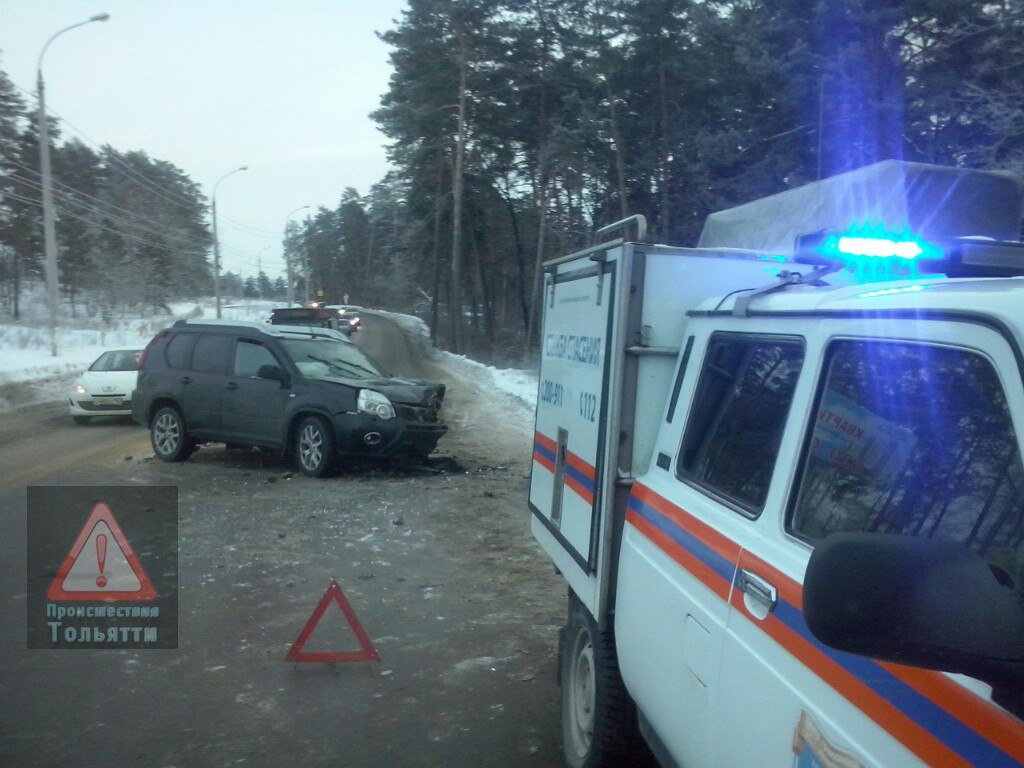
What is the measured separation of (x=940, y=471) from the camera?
6.42ft

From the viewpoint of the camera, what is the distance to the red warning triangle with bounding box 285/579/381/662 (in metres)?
5.34

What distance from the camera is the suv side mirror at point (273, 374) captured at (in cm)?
1150

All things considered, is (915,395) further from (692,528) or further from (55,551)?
(55,551)

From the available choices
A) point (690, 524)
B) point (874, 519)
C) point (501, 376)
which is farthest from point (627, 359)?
point (501, 376)

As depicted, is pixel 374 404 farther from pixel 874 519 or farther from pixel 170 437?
pixel 874 519

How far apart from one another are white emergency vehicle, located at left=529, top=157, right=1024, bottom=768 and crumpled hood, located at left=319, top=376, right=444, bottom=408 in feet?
22.2

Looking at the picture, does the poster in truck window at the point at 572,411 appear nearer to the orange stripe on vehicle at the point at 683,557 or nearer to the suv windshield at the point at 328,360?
the orange stripe on vehicle at the point at 683,557

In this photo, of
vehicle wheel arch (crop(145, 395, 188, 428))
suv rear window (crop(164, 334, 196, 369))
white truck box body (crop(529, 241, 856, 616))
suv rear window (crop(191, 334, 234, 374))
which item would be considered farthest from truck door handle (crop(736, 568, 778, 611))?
suv rear window (crop(164, 334, 196, 369))

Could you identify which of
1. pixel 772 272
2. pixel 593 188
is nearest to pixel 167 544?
pixel 772 272

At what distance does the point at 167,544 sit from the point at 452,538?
252cm

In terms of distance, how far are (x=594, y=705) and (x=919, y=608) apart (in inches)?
101

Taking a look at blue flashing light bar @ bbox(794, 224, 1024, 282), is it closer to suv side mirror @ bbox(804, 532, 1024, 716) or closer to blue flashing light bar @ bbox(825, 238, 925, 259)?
blue flashing light bar @ bbox(825, 238, 925, 259)

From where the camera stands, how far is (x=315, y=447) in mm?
11172

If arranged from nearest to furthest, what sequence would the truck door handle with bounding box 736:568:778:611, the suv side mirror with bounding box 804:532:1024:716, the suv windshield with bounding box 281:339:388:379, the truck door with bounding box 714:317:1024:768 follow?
the suv side mirror with bounding box 804:532:1024:716 → the truck door with bounding box 714:317:1024:768 → the truck door handle with bounding box 736:568:778:611 → the suv windshield with bounding box 281:339:388:379
